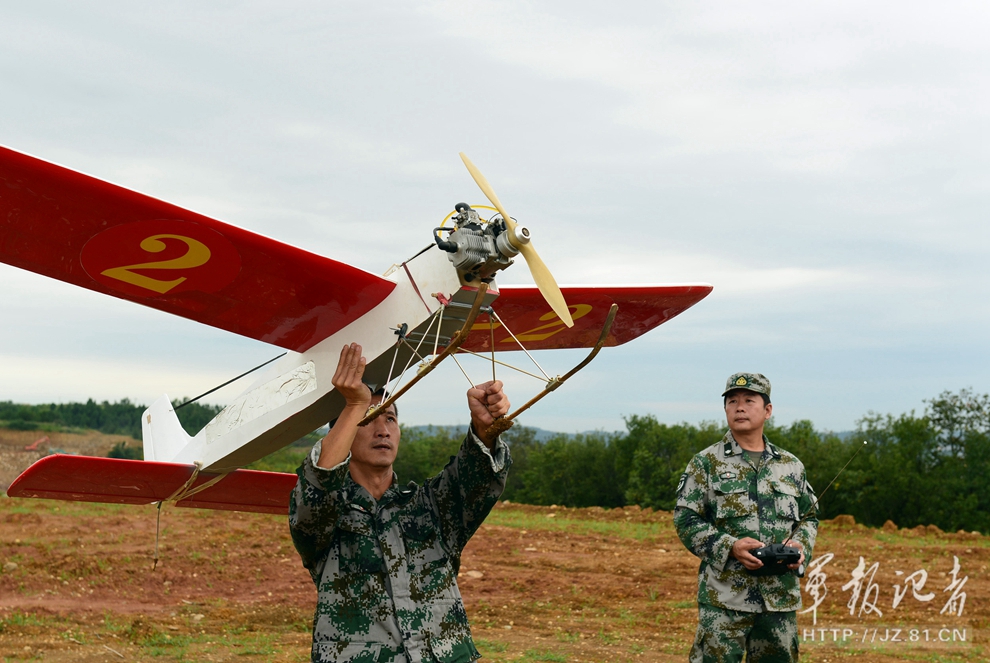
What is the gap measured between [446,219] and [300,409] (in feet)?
5.15

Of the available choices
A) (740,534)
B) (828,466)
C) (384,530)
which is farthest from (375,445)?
(828,466)

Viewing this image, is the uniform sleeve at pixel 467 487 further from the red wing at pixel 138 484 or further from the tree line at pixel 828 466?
the tree line at pixel 828 466

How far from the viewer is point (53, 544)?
14297 millimetres

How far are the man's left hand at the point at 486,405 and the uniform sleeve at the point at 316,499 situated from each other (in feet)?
1.76

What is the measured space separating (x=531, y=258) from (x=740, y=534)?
95.8 inches

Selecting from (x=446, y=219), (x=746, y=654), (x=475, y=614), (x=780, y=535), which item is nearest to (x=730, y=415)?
(x=780, y=535)

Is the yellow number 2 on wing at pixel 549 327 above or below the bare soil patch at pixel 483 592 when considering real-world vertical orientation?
above

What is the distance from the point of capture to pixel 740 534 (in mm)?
4992

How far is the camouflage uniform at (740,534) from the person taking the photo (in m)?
4.76

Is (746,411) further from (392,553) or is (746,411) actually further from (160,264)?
(160,264)

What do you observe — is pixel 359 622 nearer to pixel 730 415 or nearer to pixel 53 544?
pixel 730 415

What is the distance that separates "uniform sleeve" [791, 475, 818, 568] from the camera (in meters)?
4.92

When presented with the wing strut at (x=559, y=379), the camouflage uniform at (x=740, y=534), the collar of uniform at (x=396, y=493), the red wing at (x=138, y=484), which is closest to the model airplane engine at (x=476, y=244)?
the wing strut at (x=559, y=379)

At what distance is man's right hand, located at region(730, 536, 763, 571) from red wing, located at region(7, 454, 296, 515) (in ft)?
10.2
